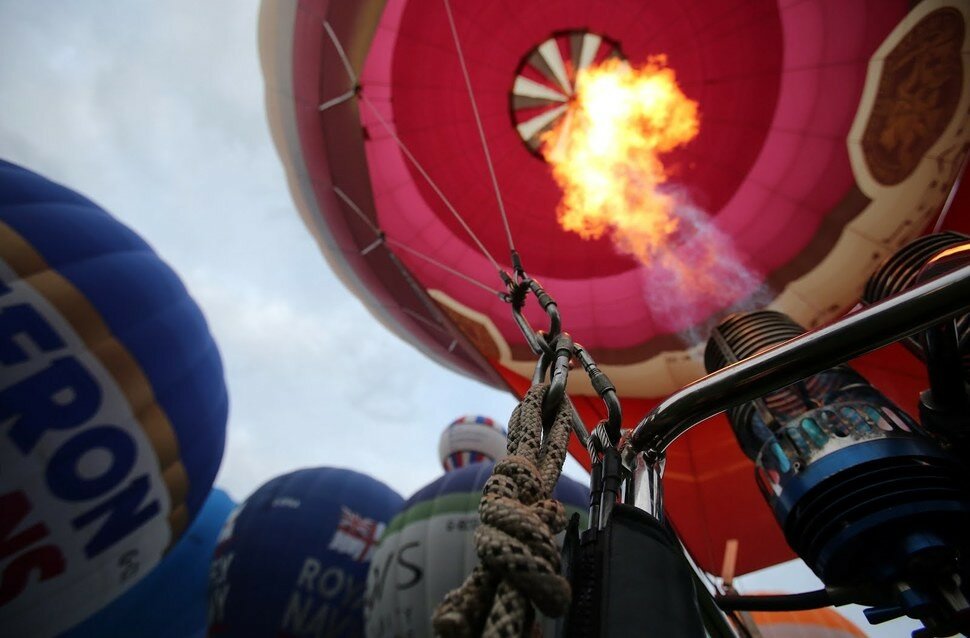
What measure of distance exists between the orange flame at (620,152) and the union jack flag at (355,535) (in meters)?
3.56

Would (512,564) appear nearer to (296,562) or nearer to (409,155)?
(409,155)

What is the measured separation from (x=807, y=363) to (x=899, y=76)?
3312 millimetres

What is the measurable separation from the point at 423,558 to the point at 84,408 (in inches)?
97.0

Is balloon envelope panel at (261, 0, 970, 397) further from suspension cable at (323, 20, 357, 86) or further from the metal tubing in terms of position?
the metal tubing

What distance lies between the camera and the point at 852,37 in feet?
10.2

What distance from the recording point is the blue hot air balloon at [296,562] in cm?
472

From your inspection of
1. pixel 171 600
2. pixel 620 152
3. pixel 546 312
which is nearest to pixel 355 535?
pixel 171 600

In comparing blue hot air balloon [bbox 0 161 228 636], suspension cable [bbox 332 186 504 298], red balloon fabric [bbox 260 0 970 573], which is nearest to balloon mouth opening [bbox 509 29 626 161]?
red balloon fabric [bbox 260 0 970 573]

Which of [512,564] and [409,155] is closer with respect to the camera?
[512,564]

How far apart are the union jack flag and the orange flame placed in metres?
3.56

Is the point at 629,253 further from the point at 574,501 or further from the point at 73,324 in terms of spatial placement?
the point at 73,324

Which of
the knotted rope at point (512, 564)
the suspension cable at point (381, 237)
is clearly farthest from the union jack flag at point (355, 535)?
the knotted rope at point (512, 564)

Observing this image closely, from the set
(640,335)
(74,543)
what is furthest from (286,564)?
(640,335)

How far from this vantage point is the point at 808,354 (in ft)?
2.37
